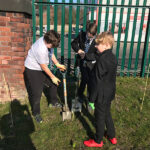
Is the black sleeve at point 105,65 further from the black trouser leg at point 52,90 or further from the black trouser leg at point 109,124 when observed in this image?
A: the black trouser leg at point 52,90

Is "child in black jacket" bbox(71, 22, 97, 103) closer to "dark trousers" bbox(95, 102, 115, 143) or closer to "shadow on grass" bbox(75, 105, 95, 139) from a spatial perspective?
"shadow on grass" bbox(75, 105, 95, 139)

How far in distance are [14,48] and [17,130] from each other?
1.62 meters

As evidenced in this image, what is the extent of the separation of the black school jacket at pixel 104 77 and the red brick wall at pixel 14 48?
6.00 ft

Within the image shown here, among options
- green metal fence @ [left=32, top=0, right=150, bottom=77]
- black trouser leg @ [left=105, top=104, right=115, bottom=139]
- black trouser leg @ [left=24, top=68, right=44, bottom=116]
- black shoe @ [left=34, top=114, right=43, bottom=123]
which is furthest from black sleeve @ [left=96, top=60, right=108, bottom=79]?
green metal fence @ [left=32, top=0, right=150, bottom=77]

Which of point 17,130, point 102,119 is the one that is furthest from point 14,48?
point 102,119

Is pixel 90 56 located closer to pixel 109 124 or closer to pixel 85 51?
pixel 85 51

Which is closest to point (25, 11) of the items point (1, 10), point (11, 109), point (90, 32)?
point (1, 10)

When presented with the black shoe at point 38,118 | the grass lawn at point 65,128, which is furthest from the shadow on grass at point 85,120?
the black shoe at point 38,118

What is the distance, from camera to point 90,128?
295 centimetres

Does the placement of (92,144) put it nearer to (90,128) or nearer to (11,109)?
(90,128)

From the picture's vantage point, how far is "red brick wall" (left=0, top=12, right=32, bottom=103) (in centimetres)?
321

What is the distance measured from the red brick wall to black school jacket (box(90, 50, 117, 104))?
72.0 inches

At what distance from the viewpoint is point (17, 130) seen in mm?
2902

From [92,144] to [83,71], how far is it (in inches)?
58.2
